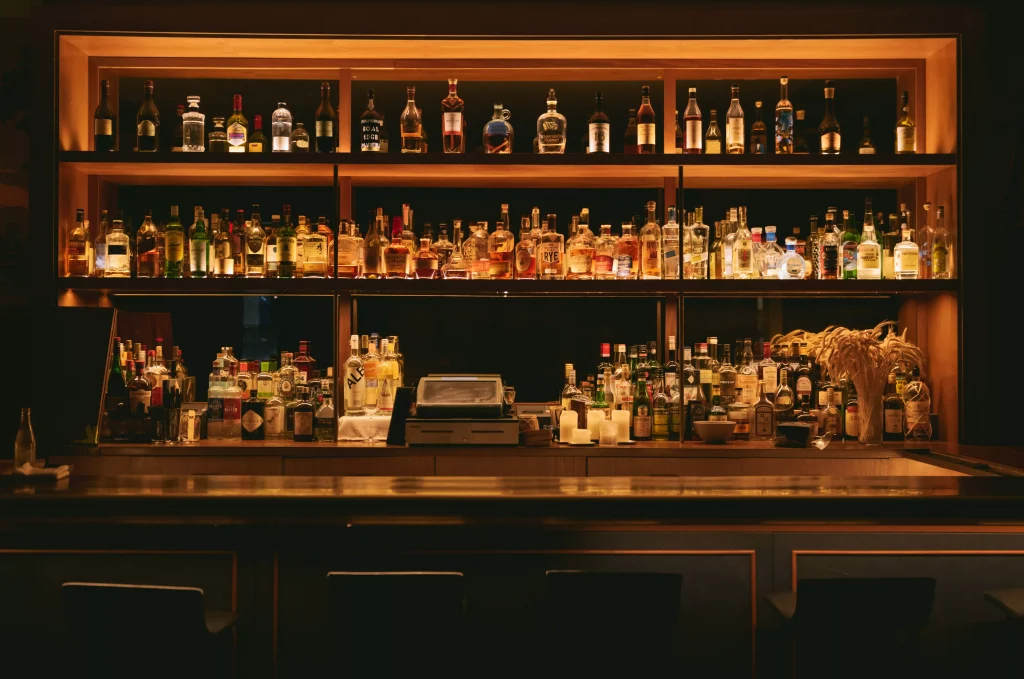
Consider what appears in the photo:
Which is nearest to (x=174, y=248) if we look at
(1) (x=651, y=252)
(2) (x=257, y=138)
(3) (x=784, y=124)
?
(2) (x=257, y=138)

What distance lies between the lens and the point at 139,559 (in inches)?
84.8

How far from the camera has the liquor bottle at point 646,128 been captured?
3.35m

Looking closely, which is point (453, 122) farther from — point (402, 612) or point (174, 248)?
point (402, 612)

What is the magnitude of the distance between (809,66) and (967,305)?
118 centimetres

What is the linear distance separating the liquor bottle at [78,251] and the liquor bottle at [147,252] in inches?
7.5

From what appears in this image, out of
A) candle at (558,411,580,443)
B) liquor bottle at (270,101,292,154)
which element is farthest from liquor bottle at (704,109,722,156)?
liquor bottle at (270,101,292,154)

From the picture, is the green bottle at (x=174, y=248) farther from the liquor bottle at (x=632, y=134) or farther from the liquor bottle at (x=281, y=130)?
the liquor bottle at (x=632, y=134)

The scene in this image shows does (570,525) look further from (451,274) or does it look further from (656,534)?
(451,274)

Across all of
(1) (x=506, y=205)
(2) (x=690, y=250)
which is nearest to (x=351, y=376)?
(1) (x=506, y=205)

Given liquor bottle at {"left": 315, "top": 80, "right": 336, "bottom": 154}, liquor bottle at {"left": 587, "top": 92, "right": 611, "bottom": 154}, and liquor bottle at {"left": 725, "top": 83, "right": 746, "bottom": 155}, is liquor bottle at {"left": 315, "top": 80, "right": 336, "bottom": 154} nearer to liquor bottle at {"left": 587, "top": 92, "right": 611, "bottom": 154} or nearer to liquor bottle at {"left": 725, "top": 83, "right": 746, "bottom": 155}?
liquor bottle at {"left": 587, "top": 92, "right": 611, "bottom": 154}

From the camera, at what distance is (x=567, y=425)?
3311mm

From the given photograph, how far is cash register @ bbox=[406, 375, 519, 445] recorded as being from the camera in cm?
313

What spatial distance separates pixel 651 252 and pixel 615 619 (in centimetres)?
182

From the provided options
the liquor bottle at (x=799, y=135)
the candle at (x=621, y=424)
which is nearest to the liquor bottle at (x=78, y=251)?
the candle at (x=621, y=424)
